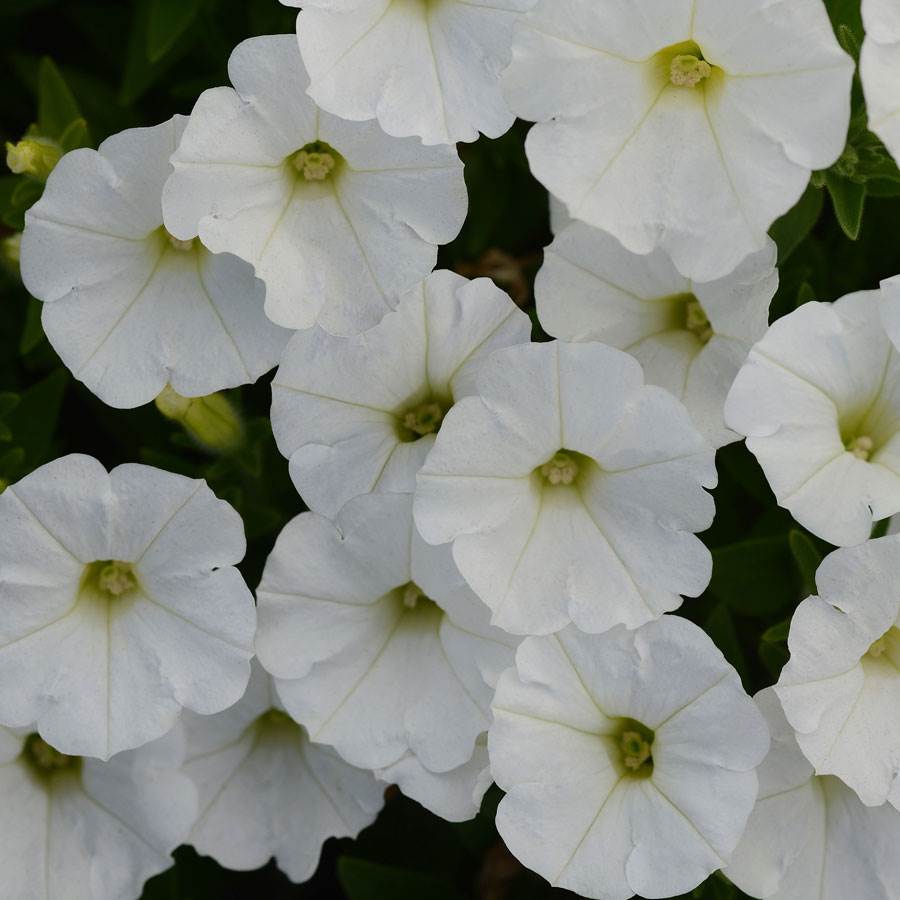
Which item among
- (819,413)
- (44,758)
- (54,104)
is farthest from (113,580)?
(819,413)

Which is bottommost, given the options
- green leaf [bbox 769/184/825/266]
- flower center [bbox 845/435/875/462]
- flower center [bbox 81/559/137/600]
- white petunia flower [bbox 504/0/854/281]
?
flower center [bbox 81/559/137/600]

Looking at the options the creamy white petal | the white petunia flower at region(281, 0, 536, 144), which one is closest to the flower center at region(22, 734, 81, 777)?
the creamy white petal

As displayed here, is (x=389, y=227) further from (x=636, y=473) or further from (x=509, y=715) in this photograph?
(x=509, y=715)

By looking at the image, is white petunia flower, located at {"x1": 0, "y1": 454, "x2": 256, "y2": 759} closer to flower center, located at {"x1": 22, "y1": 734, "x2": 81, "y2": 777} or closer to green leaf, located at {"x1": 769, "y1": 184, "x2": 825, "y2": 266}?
flower center, located at {"x1": 22, "y1": 734, "x2": 81, "y2": 777}

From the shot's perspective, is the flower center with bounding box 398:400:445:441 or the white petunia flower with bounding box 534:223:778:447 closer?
the white petunia flower with bounding box 534:223:778:447

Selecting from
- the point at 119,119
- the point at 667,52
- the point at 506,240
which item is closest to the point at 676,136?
the point at 667,52

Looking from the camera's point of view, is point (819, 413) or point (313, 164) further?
point (313, 164)

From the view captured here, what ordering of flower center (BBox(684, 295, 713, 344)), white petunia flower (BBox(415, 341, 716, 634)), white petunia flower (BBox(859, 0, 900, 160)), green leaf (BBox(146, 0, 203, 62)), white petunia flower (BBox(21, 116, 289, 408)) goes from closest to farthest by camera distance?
white petunia flower (BBox(859, 0, 900, 160)), white petunia flower (BBox(415, 341, 716, 634)), white petunia flower (BBox(21, 116, 289, 408)), flower center (BBox(684, 295, 713, 344)), green leaf (BBox(146, 0, 203, 62))

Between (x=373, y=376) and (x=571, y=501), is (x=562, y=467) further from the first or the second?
(x=373, y=376)
